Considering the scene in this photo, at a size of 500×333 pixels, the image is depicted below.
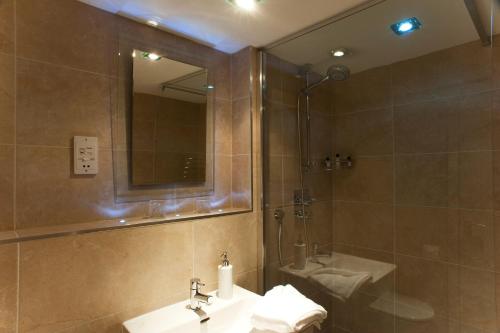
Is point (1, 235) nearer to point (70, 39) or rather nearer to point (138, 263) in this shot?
point (138, 263)

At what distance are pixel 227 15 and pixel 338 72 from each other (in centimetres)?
A: 68

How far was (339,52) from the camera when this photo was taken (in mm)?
1533

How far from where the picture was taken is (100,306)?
3.51 ft

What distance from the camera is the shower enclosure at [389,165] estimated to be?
1.30 metres

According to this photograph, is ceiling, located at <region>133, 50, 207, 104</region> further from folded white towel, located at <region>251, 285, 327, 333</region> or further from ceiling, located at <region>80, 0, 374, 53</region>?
folded white towel, located at <region>251, 285, 327, 333</region>

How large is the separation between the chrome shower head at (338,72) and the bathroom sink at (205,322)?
1256 millimetres

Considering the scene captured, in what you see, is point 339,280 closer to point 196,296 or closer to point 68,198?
point 196,296

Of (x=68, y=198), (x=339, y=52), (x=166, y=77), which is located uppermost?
(x=339, y=52)

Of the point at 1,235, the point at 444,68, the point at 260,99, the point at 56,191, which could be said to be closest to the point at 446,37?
the point at 444,68

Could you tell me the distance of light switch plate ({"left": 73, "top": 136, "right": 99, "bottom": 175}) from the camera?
46.2 inches

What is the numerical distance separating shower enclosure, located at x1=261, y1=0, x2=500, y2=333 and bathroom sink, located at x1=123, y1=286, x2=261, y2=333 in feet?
1.32

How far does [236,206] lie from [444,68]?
52.1 inches

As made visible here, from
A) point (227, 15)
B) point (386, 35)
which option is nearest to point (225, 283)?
point (227, 15)

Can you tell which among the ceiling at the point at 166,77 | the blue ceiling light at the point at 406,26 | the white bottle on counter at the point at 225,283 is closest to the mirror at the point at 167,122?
the ceiling at the point at 166,77
